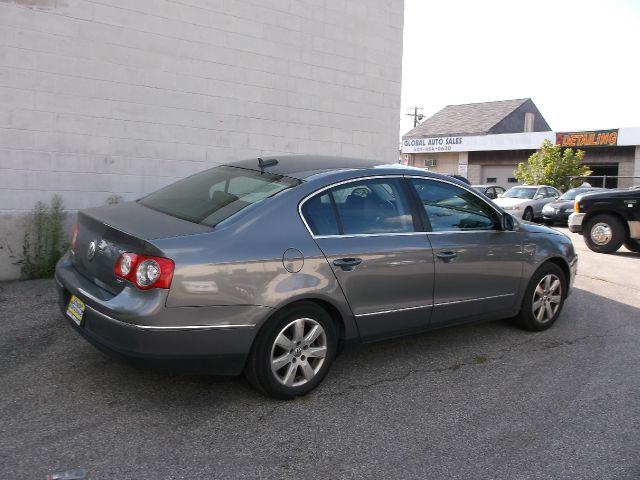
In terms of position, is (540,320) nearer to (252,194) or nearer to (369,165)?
(369,165)

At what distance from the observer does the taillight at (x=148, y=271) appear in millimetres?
3297

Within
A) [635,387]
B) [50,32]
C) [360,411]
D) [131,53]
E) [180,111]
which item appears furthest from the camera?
[180,111]

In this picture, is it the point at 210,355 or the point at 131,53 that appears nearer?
the point at 210,355

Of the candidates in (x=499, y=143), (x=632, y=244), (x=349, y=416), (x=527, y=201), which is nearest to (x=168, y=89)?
(x=349, y=416)

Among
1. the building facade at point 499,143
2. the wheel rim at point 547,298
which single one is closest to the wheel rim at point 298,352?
the wheel rim at point 547,298

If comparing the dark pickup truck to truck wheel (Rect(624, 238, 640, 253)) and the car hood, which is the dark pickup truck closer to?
truck wheel (Rect(624, 238, 640, 253))

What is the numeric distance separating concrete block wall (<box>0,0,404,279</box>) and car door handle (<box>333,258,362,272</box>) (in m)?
4.68

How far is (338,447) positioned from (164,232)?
162 centimetres

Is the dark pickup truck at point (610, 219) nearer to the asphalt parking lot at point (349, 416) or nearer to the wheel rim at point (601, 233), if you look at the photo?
the wheel rim at point (601, 233)

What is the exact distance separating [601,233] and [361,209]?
912 cm

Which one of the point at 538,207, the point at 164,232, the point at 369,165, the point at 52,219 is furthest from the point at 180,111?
the point at 538,207

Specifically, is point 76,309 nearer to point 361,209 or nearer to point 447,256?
point 361,209

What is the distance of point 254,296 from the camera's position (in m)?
3.51

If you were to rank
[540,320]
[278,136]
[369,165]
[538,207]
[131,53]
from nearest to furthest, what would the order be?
1. [369,165]
2. [540,320]
3. [131,53]
4. [278,136]
5. [538,207]
